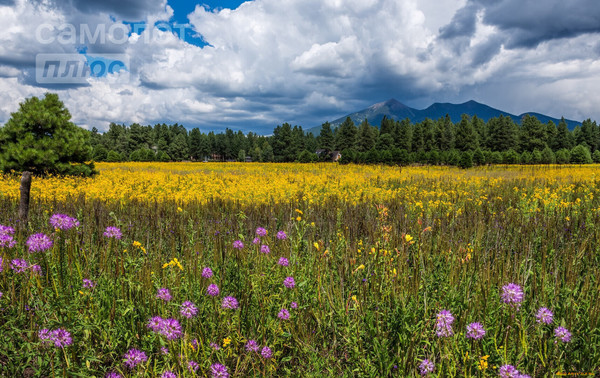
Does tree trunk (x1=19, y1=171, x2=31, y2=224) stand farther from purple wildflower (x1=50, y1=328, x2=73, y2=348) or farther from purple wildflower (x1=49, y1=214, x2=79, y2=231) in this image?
purple wildflower (x1=50, y1=328, x2=73, y2=348)

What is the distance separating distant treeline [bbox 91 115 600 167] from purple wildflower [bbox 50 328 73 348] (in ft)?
105

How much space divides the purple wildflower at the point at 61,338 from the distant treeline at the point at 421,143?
3212 cm

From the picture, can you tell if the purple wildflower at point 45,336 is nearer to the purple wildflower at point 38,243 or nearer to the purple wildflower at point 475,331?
the purple wildflower at point 38,243

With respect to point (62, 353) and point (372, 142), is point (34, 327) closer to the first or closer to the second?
point (62, 353)

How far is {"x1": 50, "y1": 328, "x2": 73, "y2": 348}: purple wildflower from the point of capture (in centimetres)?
173

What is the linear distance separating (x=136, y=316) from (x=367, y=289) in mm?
1812

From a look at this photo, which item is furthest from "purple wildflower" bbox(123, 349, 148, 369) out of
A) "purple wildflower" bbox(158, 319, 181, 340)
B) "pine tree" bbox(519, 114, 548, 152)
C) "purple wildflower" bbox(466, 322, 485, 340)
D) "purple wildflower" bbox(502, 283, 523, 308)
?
"pine tree" bbox(519, 114, 548, 152)

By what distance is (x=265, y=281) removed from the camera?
2764 mm

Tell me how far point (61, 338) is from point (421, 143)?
6488cm

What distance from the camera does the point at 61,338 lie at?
1.76m

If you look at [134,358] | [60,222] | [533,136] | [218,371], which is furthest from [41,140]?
[533,136]

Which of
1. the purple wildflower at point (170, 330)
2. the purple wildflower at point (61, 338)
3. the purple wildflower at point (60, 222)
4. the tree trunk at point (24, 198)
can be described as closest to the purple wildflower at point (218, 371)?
the purple wildflower at point (170, 330)

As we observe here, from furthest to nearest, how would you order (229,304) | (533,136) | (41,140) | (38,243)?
(533,136) → (41,140) → (38,243) → (229,304)

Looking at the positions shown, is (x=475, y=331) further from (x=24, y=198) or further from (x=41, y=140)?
(x=41, y=140)
